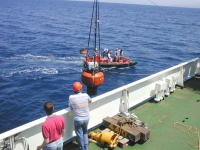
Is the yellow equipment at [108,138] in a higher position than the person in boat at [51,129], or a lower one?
lower

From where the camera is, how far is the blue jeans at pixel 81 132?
467 cm

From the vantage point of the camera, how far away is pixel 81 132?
4.73 metres

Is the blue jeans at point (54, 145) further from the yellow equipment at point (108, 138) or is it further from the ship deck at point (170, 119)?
the yellow equipment at point (108, 138)

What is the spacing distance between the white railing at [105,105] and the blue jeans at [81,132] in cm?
48

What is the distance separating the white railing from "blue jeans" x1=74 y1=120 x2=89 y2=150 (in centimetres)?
48

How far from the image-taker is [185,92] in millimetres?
8359

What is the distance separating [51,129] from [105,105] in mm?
2540

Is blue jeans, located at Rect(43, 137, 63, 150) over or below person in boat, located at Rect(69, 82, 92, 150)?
below

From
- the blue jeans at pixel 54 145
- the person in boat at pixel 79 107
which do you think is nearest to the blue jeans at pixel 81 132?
the person in boat at pixel 79 107

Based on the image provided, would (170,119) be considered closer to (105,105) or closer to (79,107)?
(105,105)

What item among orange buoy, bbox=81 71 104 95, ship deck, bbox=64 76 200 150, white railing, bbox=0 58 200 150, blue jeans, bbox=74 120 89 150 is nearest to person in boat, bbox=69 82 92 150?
blue jeans, bbox=74 120 89 150

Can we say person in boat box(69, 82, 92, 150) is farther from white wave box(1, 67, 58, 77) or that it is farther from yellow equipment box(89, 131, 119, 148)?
white wave box(1, 67, 58, 77)

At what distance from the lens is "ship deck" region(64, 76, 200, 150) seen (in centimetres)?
535

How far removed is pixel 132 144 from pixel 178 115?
2096 mm
